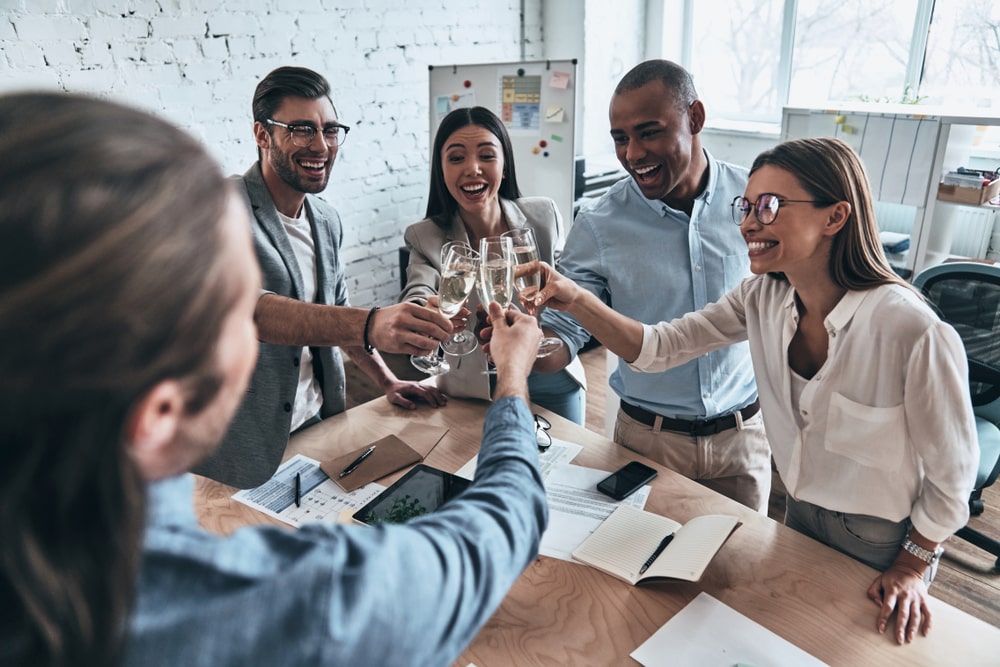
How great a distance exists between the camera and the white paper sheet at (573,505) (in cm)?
130

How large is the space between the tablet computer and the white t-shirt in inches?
24.5

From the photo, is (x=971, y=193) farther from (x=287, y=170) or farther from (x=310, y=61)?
(x=310, y=61)

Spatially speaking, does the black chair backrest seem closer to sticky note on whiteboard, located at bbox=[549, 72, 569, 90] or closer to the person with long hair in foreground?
sticky note on whiteboard, located at bbox=[549, 72, 569, 90]

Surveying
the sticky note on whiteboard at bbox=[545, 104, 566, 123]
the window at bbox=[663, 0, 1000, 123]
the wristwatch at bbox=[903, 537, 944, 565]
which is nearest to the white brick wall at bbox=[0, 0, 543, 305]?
the sticky note on whiteboard at bbox=[545, 104, 566, 123]

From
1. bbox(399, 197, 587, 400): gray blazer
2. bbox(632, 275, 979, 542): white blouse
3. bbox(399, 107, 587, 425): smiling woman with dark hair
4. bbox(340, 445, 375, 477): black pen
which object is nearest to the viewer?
bbox(632, 275, 979, 542): white blouse

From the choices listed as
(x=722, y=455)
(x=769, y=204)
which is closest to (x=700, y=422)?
(x=722, y=455)

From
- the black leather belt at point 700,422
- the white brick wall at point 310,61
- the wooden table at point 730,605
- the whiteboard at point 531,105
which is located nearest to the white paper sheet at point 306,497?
the wooden table at point 730,605

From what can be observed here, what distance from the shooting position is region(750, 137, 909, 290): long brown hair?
129 centimetres

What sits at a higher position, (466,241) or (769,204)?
(769,204)

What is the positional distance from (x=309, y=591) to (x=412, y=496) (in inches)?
32.8

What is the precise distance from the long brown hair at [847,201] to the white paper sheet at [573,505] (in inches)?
22.9

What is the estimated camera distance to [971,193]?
10.2ft

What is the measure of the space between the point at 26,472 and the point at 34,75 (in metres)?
3.13

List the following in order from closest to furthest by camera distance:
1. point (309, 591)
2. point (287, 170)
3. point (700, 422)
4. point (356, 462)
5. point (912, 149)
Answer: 1. point (309, 591)
2. point (356, 462)
3. point (700, 422)
4. point (287, 170)
5. point (912, 149)
